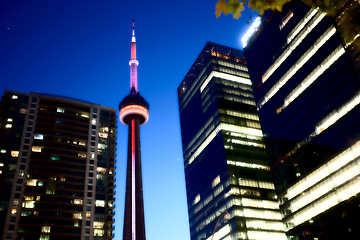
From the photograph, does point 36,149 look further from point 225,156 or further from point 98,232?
point 225,156

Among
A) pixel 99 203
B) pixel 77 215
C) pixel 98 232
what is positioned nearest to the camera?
pixel 98 232

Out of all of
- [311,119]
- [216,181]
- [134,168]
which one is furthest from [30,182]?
[311,119]

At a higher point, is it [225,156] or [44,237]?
[225,156]

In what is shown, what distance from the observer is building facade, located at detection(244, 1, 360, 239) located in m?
83.5

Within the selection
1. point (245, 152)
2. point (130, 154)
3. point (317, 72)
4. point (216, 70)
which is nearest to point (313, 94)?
point (317, 72)

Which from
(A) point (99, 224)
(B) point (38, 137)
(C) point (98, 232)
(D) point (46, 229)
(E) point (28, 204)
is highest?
(B) point (38, 137)

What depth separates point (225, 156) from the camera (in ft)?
401

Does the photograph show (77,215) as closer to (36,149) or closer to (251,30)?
(36,149)

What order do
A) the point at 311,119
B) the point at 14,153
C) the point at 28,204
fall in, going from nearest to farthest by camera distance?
the point at 311,119 → the point at 28,204 → the point at 14,153

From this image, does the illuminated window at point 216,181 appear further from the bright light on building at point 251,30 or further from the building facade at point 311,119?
the bright light on building at point 251,30

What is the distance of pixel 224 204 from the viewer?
11769 centimetres

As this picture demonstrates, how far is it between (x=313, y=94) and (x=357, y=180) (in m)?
26.5

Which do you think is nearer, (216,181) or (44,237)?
(44,237)

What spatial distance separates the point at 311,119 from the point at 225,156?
34554mm
